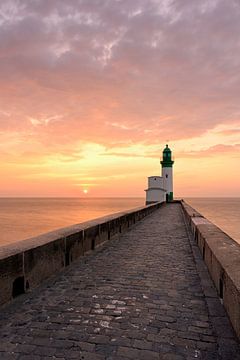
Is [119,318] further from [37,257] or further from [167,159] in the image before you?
[167,159]

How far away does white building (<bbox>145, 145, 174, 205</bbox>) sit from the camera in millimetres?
43438

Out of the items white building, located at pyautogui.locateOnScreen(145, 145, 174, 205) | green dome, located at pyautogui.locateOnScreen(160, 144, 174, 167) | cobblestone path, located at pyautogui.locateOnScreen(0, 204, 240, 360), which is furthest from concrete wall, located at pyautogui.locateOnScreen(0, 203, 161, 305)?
green dome, located at pyautogui.locateOnScreen(160, 144, 174, 167)

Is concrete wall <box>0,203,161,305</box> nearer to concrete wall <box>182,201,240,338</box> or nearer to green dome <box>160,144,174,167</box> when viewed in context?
concrete wall <box>182,201,240,338</box>

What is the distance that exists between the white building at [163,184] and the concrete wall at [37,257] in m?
35.9

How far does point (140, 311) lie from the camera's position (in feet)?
12.7

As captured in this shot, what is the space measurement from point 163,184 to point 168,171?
328 centimetres

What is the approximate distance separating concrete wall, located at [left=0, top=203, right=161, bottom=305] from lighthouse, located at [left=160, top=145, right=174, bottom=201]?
39078 mm

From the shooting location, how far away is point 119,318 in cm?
362

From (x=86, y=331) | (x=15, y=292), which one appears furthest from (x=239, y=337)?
(x=15, y=292)

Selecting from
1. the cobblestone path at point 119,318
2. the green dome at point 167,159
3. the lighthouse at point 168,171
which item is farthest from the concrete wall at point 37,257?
the green dome at point 167,159

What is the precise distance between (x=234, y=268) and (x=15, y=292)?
3014mm

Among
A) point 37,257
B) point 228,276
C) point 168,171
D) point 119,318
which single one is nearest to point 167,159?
point 168,171

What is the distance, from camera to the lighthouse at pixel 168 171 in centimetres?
4628

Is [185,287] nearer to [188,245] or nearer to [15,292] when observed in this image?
[15,292]
